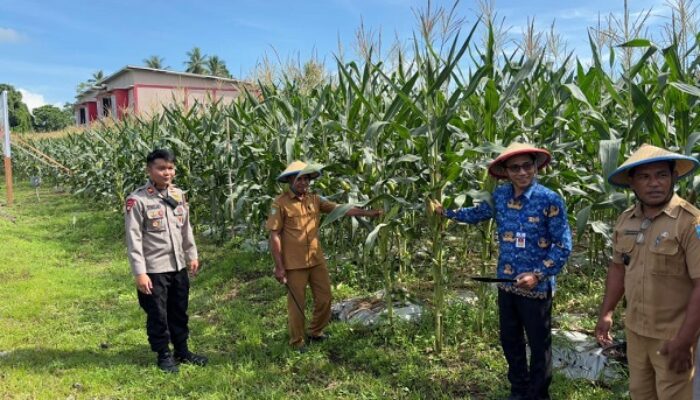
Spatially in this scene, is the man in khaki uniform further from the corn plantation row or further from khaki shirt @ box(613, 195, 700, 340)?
khaki shirt @ box(613, 195, 700, 340)

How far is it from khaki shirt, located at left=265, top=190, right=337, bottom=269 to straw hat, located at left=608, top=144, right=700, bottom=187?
2.24 metres

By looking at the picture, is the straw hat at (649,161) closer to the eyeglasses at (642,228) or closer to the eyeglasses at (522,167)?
the eyeglasses at (642,228)

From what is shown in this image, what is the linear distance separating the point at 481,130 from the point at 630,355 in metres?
1.67

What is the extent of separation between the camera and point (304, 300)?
13.1ft

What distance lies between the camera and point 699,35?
2.92 m

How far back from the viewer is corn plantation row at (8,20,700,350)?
120 inches

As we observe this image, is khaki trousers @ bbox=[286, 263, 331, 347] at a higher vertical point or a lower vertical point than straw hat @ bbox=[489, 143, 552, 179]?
lower

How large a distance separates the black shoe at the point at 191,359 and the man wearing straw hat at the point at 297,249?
26.4 inches

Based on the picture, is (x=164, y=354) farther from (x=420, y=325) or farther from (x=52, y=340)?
(x=420, y=325)

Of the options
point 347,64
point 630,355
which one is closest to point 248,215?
point 347,64

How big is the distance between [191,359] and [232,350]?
1.10ft

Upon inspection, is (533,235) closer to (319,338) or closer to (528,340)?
(528,340)

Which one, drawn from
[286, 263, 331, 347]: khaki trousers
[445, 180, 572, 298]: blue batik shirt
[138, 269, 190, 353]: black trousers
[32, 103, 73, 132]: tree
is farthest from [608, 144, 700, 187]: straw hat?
[32, 103, 73, 132]: tree

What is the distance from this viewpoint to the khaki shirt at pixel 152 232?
3725mm
